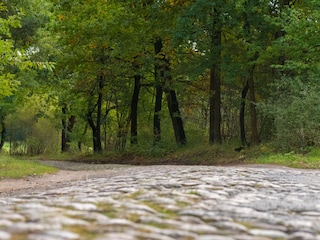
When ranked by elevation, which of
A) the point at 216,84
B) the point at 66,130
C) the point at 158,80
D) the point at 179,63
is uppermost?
the point at 179,63

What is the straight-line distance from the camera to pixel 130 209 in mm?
4801

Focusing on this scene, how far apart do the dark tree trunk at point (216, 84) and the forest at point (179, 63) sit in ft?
0.17

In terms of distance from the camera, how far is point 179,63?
23938 millimetres

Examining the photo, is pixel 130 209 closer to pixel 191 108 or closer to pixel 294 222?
pixel 294 222

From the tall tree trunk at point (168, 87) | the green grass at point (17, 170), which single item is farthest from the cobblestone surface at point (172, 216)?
the tall tree trunk at point (168, 87)

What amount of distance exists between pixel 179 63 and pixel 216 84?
2489 millimetres

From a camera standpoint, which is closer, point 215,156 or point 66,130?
point 215,156

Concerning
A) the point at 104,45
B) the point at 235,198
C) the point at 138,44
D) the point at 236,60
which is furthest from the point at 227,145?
the point at 235,198

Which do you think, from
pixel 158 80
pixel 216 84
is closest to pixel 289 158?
pixel 216 84

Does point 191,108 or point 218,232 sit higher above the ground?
point 191,108

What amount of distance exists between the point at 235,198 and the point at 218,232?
6.93 feet

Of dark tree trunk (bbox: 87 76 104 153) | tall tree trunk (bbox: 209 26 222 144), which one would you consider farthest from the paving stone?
dark tree trunk (bbox: 87 76 104 153)

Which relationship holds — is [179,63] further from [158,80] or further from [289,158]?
[289,158]

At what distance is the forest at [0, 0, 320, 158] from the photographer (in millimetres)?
17406
